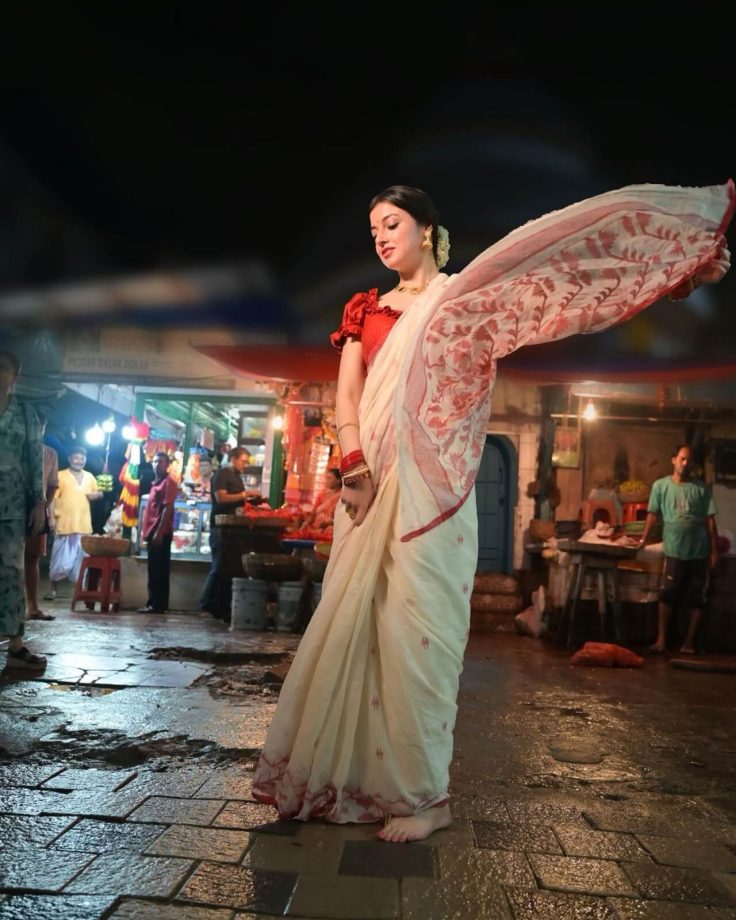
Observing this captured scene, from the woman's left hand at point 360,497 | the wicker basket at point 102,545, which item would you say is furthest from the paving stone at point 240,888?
the wicker basket at point 102,545

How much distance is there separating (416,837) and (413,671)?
0.43 m

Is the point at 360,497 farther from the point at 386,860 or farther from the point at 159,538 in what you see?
the point at 159,538

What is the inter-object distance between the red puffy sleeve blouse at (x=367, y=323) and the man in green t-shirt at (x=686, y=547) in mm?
6082

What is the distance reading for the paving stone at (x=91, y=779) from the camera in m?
2.19

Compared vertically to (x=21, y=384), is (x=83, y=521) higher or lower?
lower

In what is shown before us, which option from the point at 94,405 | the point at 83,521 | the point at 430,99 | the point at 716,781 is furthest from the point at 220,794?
the point at 94,405

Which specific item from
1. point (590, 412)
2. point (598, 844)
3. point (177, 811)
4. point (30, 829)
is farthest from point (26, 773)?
point (590, 412)

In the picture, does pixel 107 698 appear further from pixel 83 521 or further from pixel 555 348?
pixel 83 521

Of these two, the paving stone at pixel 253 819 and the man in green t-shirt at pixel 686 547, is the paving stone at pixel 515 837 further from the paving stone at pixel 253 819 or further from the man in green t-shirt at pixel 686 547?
the man in green t-shirt at pixel 686 547

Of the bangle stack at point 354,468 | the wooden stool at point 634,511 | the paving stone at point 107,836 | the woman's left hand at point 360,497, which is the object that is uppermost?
the bangle stack at point 354,468

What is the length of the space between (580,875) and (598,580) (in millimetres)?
6517

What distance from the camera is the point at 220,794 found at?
2.15 metres

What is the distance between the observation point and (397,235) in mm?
2301

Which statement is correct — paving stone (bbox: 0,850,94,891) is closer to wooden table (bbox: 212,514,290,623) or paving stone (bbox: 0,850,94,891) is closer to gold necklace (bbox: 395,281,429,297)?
gold necklace (bbox: 395,281,429,297)
